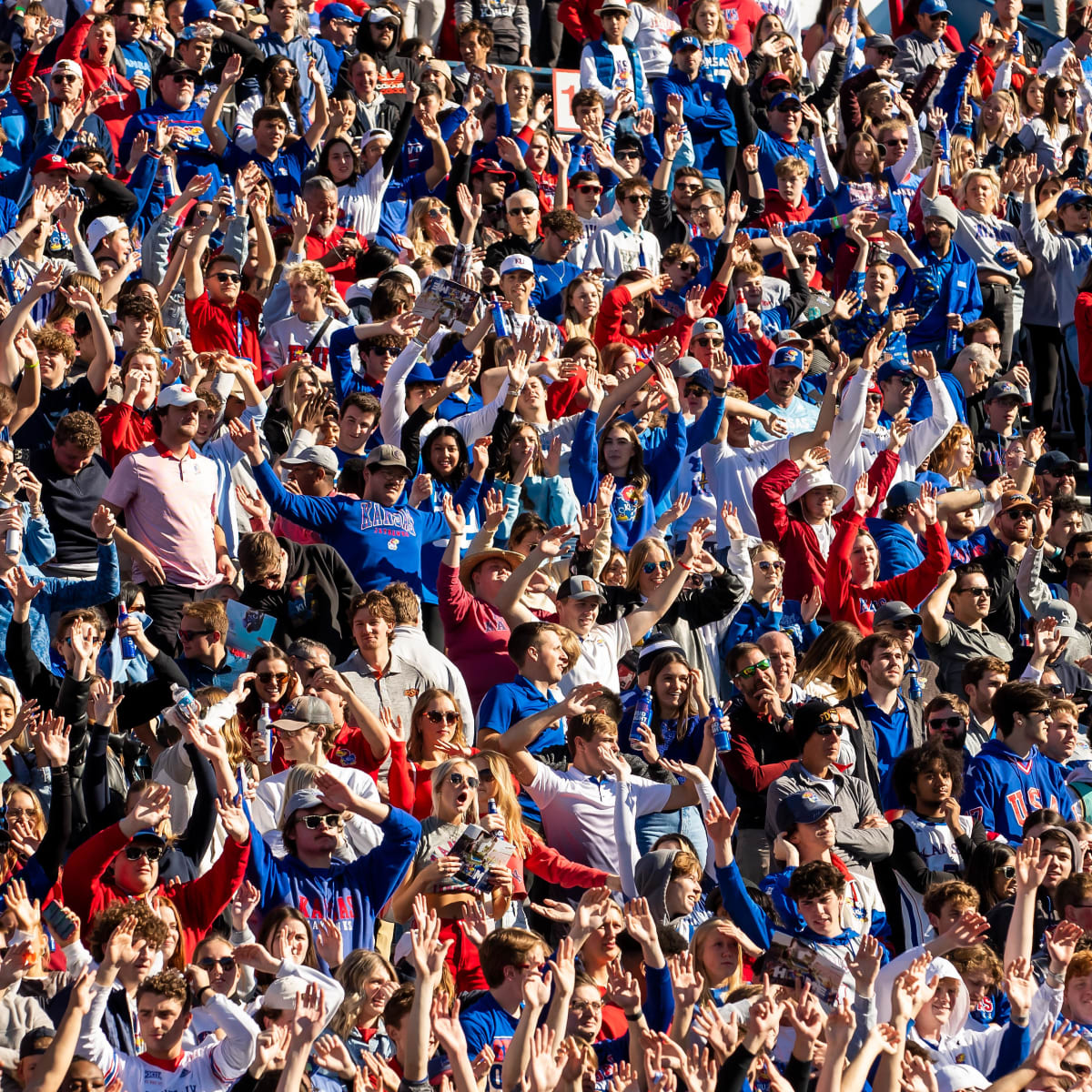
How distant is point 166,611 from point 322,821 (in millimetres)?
1738

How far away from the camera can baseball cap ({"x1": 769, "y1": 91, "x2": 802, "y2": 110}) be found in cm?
1530

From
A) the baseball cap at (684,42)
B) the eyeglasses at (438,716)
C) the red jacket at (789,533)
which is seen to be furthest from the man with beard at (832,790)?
the baseball cap at (684,42)

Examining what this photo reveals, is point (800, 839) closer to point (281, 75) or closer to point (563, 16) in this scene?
point (281, 75)

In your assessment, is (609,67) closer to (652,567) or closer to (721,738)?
(652,567)

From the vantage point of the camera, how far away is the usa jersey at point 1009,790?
962cm

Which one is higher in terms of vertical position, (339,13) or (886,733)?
(339,13)

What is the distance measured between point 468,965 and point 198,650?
1694 mm

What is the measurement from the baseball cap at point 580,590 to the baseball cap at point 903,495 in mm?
2168

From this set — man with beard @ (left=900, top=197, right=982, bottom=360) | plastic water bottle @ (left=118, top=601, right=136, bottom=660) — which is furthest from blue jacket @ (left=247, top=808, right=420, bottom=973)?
man with beard @ (left=900, top=197, right=982, bottom=360)

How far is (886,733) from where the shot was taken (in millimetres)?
9930

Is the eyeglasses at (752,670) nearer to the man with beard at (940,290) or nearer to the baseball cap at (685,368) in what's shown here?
the baseball cap at (685,368)

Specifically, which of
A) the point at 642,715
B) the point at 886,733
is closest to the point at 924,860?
the point at 886,733

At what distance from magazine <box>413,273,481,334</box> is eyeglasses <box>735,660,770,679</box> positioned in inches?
98.8

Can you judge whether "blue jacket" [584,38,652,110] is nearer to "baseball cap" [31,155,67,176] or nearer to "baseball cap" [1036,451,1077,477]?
"baseball cap" [1036,451,1077,477]
